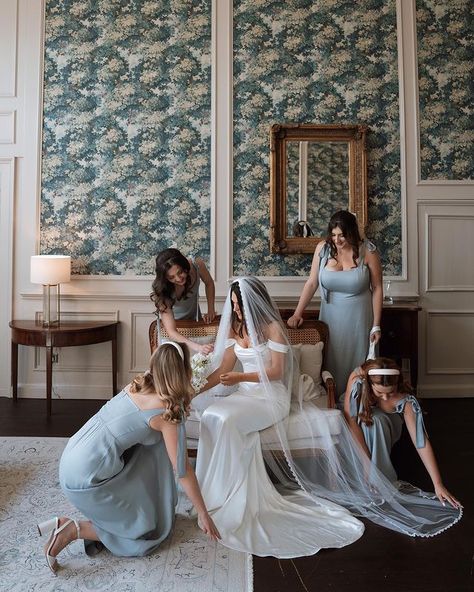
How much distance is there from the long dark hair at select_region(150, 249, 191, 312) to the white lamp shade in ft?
4.15

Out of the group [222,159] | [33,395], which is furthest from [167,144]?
[33,395]

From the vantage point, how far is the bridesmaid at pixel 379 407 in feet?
8.96

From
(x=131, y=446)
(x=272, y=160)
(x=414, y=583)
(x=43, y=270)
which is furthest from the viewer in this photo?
(x=272, y=160)

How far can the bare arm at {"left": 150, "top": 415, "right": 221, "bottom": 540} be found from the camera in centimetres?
197

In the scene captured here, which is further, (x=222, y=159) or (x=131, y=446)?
(x=222, y=159)

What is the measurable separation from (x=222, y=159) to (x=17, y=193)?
2.04m

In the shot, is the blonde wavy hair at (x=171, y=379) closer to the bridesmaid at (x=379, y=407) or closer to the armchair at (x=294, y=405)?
the armchair at (x=294, y=405)

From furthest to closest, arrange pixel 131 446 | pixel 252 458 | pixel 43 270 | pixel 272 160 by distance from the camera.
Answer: pixel 272 160
pixel 43 270
pixel 252 458
pixel 131 446

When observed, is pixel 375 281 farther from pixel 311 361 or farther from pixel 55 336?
pixel 55 336

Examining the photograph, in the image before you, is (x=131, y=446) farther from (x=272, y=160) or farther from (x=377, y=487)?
(x=272, y=160)

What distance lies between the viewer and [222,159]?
4.77 meters

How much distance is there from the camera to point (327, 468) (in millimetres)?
2680

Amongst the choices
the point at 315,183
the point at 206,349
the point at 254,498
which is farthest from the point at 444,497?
the point at 315,183

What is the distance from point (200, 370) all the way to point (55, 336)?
2.03 metres
